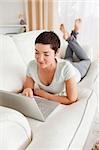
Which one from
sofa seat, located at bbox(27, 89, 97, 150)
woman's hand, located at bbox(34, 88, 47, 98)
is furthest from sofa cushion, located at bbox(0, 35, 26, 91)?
sofa seat, located at bbox(27, 89, 97, 150)

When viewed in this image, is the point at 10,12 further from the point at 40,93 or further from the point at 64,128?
the point at 64,128

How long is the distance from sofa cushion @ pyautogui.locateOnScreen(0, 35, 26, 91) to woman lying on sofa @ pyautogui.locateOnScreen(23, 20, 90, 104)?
2.9 inches

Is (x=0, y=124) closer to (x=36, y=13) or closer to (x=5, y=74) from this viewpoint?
(x=5, y=74)

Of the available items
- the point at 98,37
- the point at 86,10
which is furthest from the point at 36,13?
the point at 98,37

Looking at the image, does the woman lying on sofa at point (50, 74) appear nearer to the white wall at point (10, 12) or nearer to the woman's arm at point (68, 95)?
the woman's arm at point (68, 95)

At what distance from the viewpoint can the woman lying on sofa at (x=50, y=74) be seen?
3.65 feet

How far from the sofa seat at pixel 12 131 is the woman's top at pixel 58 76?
554 millimetres

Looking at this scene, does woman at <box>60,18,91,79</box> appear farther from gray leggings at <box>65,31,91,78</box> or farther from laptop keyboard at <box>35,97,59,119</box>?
laptop keyboard at <box>35,97,59,119</box>

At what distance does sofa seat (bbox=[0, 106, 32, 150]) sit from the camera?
559 millimetres

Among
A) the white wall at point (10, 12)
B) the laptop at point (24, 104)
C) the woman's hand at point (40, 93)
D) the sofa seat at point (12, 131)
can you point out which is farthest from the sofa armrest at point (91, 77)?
the white wall at point (10, 12)

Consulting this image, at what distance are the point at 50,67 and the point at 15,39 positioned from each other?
469 mm

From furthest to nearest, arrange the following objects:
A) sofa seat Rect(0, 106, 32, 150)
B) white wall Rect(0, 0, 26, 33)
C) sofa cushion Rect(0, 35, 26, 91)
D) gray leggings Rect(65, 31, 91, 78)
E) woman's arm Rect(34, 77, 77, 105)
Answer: white wall Rect(0, 0, 26, 33), gray leggings Rect(65, 31, 91, 78), sofa cushion Rect(0, 35, 26, 91), woman's arm Rect(34, 77, 77, 105), sofa seat Rect(0, 106, 32, 150)

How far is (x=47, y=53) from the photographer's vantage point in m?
1.12

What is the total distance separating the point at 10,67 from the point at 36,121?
50 cm
